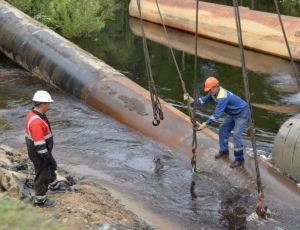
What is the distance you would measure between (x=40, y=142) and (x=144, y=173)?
10.9ft

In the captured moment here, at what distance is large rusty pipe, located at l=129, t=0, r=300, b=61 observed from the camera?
18.8m

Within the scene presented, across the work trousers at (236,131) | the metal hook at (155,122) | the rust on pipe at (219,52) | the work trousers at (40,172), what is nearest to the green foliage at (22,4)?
the rust on pipe at (219,52)

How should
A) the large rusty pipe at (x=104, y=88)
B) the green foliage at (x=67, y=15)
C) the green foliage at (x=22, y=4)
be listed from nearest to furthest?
the large rusty pipe at (x=104, y=88)
the green foliage at (x=67, y=15)
the green foliage at (x=22, y=4)

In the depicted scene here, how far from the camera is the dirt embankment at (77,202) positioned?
6230 millimetres

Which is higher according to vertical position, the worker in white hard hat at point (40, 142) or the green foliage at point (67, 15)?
the worker in white hard hat at point (40, 142)

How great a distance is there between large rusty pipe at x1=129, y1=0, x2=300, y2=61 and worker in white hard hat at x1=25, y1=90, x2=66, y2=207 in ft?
43.8

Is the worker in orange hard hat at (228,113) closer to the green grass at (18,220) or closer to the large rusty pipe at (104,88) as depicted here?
the large rusty pipe at (104,88)

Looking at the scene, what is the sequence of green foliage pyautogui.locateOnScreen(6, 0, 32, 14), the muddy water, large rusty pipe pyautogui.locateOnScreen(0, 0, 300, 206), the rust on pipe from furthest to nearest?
green foliage pyautogui.locateOnScreen(6, 0, 32, 14)
the rust on pipe
large rusty pipe pyautogui.locateOnScreen(0, 0, 300, 206)
the muddy water

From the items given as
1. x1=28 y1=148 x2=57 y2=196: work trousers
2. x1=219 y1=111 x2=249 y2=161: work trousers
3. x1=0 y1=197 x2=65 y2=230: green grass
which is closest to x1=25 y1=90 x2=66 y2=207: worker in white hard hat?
x1=28 y1=148 x2=57 y2=196: work trousers

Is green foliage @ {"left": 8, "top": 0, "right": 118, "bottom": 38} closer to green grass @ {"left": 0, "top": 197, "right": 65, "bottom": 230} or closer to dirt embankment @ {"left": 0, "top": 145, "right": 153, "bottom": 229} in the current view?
dirt embankment @ {"left": 0, "top": 145, "right": 153, "bottom": 229}

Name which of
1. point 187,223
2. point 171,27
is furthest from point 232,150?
point 171,27

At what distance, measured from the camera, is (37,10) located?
23.2m

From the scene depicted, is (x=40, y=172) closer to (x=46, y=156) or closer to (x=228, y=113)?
(x=46, y=156)

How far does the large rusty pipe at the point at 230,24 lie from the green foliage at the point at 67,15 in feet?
13.3
